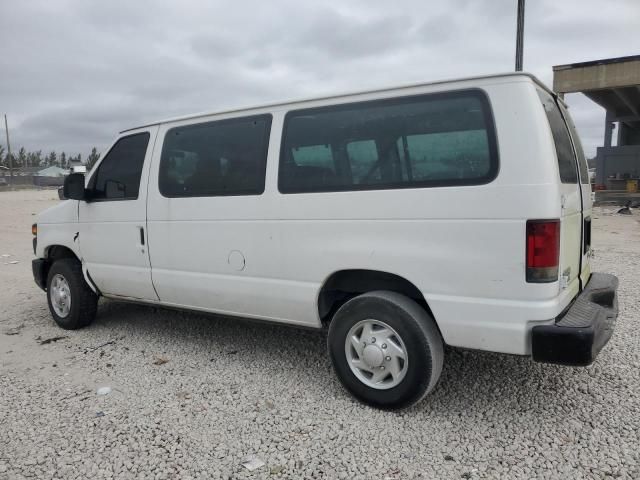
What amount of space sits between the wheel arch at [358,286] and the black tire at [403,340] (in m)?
0.11

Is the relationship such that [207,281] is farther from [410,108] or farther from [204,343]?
[410,108]

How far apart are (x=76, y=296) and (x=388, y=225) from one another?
343 cm

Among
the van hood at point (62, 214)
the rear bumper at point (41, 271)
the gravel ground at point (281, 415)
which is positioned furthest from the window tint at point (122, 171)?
the gravel ground at point (281, 415)

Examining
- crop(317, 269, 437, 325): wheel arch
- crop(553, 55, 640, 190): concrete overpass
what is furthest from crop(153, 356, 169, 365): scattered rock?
crop(553, 55, 640, 190): concrete overpass

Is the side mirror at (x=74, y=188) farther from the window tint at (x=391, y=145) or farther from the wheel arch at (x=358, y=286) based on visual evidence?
the wheel arch at (x=358, y=286)

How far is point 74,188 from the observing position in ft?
15.4

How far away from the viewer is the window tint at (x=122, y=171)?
14.8 feet

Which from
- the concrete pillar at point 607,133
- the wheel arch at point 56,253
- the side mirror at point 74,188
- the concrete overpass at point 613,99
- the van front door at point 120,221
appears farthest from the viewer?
the concrete pillar at point 607,133

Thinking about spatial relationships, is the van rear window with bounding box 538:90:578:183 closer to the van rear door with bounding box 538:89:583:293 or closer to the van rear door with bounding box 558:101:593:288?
the van rear door with bounding box 538:89:583:293

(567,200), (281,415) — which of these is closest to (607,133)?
(567,200)

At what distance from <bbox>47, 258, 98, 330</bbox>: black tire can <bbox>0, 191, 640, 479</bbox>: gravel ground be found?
0.29m

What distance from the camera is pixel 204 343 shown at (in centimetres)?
466

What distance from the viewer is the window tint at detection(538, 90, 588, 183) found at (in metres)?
3.06

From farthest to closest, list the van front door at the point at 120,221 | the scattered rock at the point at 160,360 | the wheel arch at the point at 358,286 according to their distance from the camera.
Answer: the van front door at the point at 120,221 < the scattered rock at the point at 160,360 < the wheel arch at the point at 358,286
